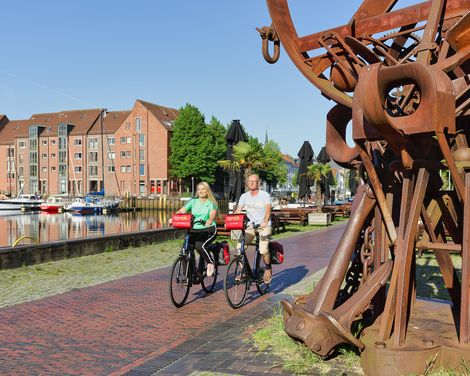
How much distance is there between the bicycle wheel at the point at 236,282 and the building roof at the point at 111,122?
3253 inches

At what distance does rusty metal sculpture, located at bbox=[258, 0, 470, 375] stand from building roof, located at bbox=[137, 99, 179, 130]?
7680 centimetres

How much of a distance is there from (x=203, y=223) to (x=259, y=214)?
901mm

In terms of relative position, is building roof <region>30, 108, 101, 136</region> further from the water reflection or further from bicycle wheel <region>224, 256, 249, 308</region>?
bicycle wheel <region>224, 256, 249, 308</region>

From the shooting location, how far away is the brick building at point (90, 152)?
81.6m

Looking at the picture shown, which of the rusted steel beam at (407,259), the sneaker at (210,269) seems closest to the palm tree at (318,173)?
the sneaker at (210,269)

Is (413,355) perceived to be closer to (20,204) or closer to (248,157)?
(248,157)

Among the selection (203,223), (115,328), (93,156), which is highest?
(93,156)

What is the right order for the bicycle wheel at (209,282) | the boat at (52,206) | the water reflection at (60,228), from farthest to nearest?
the boat at (52,206), the water reflection at (60,228), the bicycle wheel at (209,282)

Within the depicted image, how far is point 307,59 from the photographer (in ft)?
18.9

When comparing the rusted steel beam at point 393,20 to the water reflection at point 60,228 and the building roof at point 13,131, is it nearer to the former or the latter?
the water reflection at point 60,228


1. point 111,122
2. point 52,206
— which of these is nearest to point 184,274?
point 52,206

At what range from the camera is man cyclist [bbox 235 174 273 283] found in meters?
7.89

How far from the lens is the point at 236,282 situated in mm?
7465

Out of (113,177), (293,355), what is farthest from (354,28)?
(113,177)
